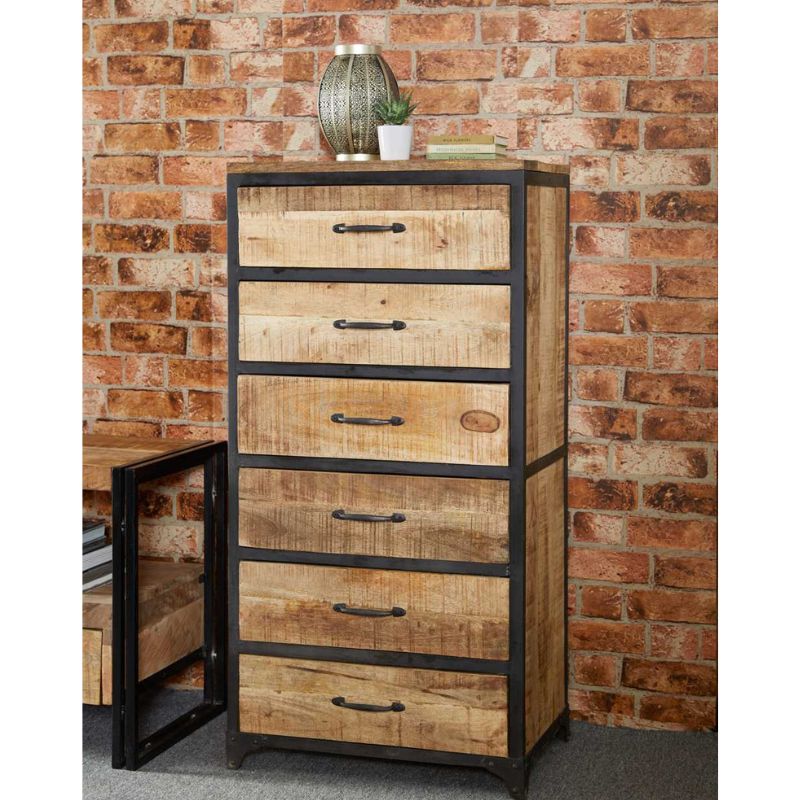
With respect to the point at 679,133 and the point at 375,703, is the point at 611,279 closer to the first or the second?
the point at 679,133

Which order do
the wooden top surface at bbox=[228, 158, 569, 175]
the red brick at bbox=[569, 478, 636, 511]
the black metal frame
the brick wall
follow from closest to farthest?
1. the wooden top surface at bbox=[228, 158, 569, 175]
2. the black metal frame
3. the brick wall
4. the red brick at bbox=[569, 478, 636, 511]

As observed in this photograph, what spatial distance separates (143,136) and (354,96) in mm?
769

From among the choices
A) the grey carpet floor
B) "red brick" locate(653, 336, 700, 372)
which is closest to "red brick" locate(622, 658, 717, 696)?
the grey carpet floor

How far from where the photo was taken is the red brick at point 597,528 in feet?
9.26

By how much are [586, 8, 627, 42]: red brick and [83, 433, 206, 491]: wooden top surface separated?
1.43 m

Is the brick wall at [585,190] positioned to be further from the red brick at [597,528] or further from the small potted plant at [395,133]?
the small potted plant at [395,133]

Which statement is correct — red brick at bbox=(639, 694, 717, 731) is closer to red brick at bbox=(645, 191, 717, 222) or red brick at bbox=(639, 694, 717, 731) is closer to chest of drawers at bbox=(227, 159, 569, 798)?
chest of drawers at bbox=(227, 159, 569, 798)

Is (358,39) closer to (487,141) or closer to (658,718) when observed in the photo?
(487,141)

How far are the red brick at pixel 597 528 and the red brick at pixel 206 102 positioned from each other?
1.39 m

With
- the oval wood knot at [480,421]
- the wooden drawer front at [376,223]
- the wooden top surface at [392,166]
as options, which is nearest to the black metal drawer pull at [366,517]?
the oval wood knot at [480,421]

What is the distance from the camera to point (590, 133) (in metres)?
2.73

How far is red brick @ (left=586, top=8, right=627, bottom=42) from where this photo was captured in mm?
2680

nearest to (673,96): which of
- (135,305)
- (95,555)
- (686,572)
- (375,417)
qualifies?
(375,417)
